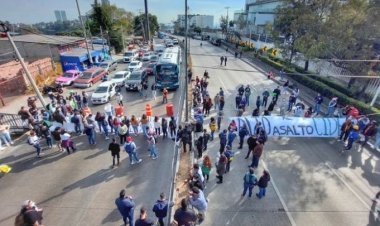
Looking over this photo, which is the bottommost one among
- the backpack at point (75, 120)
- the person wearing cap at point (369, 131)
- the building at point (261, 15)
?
the person wearing cap at point (369, 131)

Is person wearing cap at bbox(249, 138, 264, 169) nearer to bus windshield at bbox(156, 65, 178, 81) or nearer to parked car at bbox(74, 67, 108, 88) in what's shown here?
bus windshield at bbox(156, 65, 178, 81)

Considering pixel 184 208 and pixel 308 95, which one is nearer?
pixel 184 208

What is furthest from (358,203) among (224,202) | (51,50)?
(51,50)

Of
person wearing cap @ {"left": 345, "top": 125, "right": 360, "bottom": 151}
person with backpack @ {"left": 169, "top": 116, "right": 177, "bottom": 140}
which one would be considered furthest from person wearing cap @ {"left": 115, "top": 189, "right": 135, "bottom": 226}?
person wearing cap @ {"left": 345, "top": 125, "right": 360, "bottom": 151}

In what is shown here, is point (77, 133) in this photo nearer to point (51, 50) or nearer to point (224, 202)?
point (224, 202)

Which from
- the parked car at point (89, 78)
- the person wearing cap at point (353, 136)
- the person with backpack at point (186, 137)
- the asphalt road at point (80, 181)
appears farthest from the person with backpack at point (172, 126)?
the parked car at point (89, 78)

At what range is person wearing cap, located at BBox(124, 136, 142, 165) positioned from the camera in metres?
12.2

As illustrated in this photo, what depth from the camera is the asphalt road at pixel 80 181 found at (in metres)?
9.80

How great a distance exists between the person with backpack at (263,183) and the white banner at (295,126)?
539 cm

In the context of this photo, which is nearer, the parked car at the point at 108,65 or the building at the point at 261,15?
the parked car at the point at 108,65

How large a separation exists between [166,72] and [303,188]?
57.1 feet

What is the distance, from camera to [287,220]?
31.2 ft

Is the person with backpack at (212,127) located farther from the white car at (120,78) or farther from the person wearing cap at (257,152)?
the white car at (120,78)

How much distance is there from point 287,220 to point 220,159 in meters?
3.36
